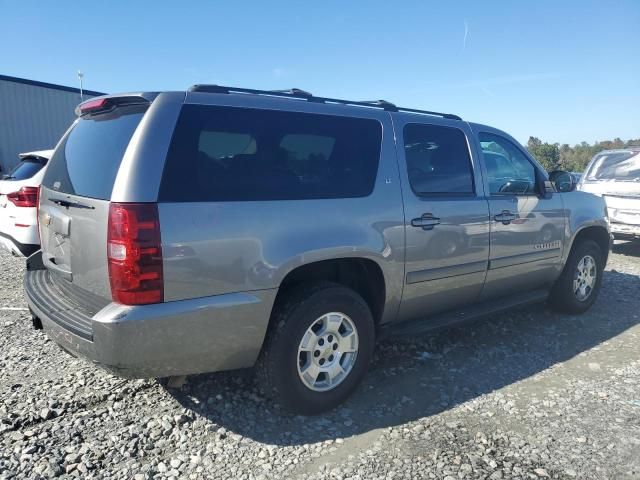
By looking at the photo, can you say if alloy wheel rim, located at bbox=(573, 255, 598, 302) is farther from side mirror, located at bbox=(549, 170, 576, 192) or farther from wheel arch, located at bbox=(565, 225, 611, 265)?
side mirror, located at bbox=(549, 170, 576, 192)

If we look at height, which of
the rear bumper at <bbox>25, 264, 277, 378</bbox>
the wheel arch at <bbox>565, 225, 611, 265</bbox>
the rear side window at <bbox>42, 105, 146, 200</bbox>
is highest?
the rear side window at <bbox>42, 105, 146, 200</bbox>

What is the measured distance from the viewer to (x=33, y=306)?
2990 millimetres

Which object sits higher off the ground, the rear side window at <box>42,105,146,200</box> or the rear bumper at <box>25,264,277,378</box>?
the rear side window at <box>42,105,146,200</box>

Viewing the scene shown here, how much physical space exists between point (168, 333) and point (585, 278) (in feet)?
14.7

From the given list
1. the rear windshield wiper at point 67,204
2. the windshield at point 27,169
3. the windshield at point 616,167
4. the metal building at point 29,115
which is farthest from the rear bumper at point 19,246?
the metal building at point 29,115

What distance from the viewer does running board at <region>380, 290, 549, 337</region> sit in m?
3.45

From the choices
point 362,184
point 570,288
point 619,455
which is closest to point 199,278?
point 362,184

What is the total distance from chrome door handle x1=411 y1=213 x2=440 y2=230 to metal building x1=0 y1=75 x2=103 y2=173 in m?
16.2

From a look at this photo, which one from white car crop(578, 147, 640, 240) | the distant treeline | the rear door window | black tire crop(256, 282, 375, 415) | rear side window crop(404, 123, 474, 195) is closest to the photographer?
black tire crop(256, 282, 375, 415)

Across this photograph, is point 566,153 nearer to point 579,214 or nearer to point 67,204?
→ point 579,214

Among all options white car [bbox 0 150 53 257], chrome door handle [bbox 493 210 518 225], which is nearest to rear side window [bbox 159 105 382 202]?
chrome door handle [bbox 493 210 518 225]

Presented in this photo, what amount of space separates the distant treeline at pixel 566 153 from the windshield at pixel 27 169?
905 centimetres

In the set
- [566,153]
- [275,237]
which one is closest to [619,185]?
[275,237]

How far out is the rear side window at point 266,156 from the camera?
2.47 metres
